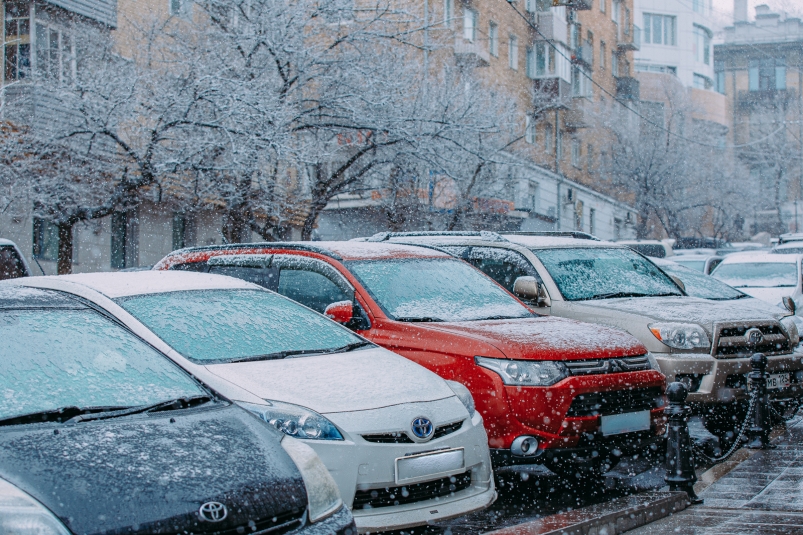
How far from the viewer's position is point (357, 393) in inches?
211

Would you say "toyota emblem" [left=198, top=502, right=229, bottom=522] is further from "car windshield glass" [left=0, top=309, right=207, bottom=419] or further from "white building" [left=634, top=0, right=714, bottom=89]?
"white building" [left=634, top=0, right=714, bottom=89]

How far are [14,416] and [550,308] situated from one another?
6.18 metres

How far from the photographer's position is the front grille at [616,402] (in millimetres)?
6750

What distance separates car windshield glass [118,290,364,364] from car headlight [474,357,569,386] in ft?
3.06

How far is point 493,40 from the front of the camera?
38250mm

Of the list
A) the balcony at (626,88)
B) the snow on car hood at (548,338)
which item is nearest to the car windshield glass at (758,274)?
the snow on car hood at (548,338)

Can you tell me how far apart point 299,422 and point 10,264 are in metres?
6.89

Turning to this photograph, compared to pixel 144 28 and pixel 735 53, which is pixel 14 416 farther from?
pixel 735 53

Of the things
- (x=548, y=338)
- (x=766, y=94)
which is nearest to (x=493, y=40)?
(x=548, y=338)

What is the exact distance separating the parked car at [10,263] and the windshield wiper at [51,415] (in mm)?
7293

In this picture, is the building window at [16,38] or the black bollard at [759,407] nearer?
the black bollard at [759,407]

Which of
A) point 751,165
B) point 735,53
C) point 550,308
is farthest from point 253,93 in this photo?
point 735,53

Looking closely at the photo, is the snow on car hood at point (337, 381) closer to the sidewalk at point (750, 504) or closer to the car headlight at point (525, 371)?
the car headlight at point (525, 371)

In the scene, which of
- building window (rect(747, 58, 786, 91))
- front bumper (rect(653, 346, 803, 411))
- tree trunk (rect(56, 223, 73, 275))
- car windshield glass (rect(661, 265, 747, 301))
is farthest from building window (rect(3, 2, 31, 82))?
building window (rect(747, 58, 786, 91))
